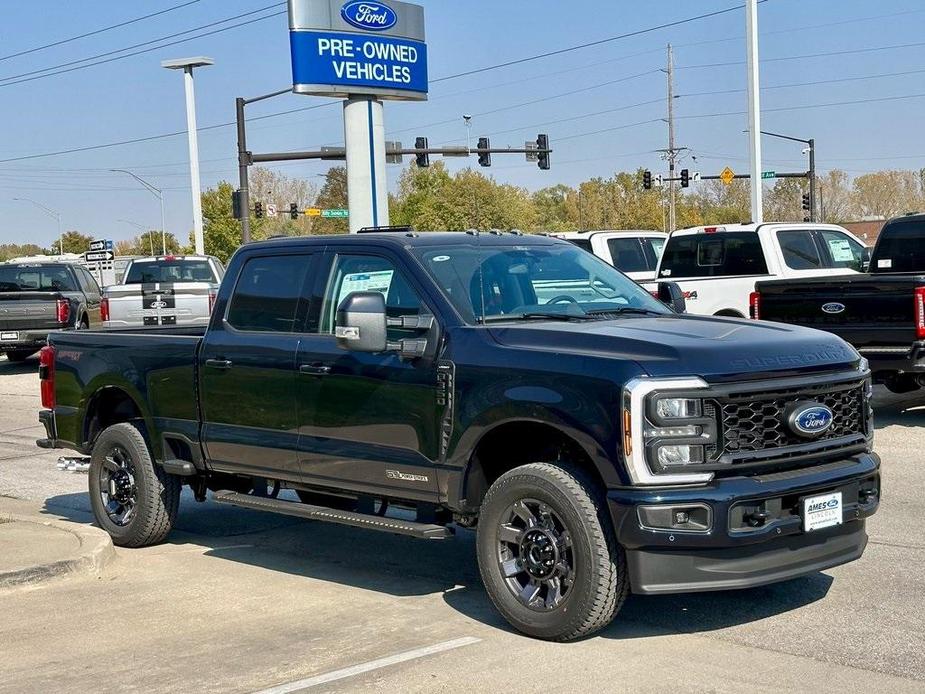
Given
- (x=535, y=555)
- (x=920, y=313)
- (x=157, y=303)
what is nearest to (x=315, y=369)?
(x=535, y=555)

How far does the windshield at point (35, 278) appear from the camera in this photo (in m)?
25.7

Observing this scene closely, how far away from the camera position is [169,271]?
24.3 m

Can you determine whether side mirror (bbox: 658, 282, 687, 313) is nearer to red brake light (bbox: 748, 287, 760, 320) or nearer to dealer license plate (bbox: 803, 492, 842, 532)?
dealer license plate (bbox: 803, 492, 842, 532)

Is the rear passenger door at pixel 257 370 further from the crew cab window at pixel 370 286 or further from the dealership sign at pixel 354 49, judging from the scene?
the dealership sign at pixel 354 49

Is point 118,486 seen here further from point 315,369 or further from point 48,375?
point 315,369

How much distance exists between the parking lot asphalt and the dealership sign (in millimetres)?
18267

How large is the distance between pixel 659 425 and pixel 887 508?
13.4 ft

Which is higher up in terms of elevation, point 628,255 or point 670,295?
point 628,255

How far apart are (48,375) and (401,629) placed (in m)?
4.33

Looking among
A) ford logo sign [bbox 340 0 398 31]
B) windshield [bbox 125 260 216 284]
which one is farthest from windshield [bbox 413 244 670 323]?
ford logo sign [bbox 340 0 398 31]

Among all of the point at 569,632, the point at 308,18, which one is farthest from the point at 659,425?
the point at 308,18

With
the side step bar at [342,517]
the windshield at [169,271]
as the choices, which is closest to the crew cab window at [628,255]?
the windshield at [169,271]

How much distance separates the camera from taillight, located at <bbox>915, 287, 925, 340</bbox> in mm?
12008

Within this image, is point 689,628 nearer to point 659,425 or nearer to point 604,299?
point 659,425
